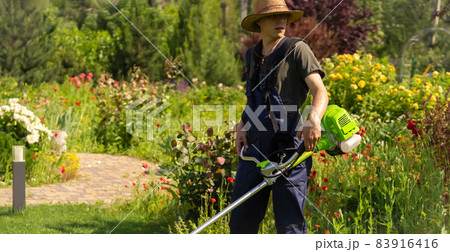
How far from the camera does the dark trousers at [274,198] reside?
294 cm

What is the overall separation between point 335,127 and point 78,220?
3.02 metres

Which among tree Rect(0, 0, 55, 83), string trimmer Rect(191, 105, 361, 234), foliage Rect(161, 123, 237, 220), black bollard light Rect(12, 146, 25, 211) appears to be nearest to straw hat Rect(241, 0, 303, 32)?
string trimmer Rect(191, 105, 361, 234)

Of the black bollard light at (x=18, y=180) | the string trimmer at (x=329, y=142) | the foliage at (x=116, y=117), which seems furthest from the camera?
the foliage at (x=116, y=117)

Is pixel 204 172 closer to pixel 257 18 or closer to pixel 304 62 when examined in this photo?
pixel 257 18

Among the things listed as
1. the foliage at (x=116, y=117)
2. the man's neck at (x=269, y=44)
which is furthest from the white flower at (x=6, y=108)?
the man's neck at (x=269, y=44)

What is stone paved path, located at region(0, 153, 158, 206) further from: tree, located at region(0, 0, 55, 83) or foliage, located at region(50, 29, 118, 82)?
foliage, located at region(50, 29, 118, 82)

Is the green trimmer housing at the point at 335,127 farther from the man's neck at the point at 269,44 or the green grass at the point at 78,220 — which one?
the green grass at the point at 78,220

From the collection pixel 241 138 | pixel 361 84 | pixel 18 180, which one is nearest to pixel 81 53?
pixel 361 84

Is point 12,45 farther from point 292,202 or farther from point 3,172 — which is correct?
point 292,202

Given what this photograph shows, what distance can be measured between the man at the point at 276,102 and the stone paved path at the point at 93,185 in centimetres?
243

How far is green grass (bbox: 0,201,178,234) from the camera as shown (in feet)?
15.5

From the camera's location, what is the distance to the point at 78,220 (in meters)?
5.06

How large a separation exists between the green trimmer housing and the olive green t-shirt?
7.5 inches

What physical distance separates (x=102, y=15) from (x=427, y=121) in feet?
49.9
